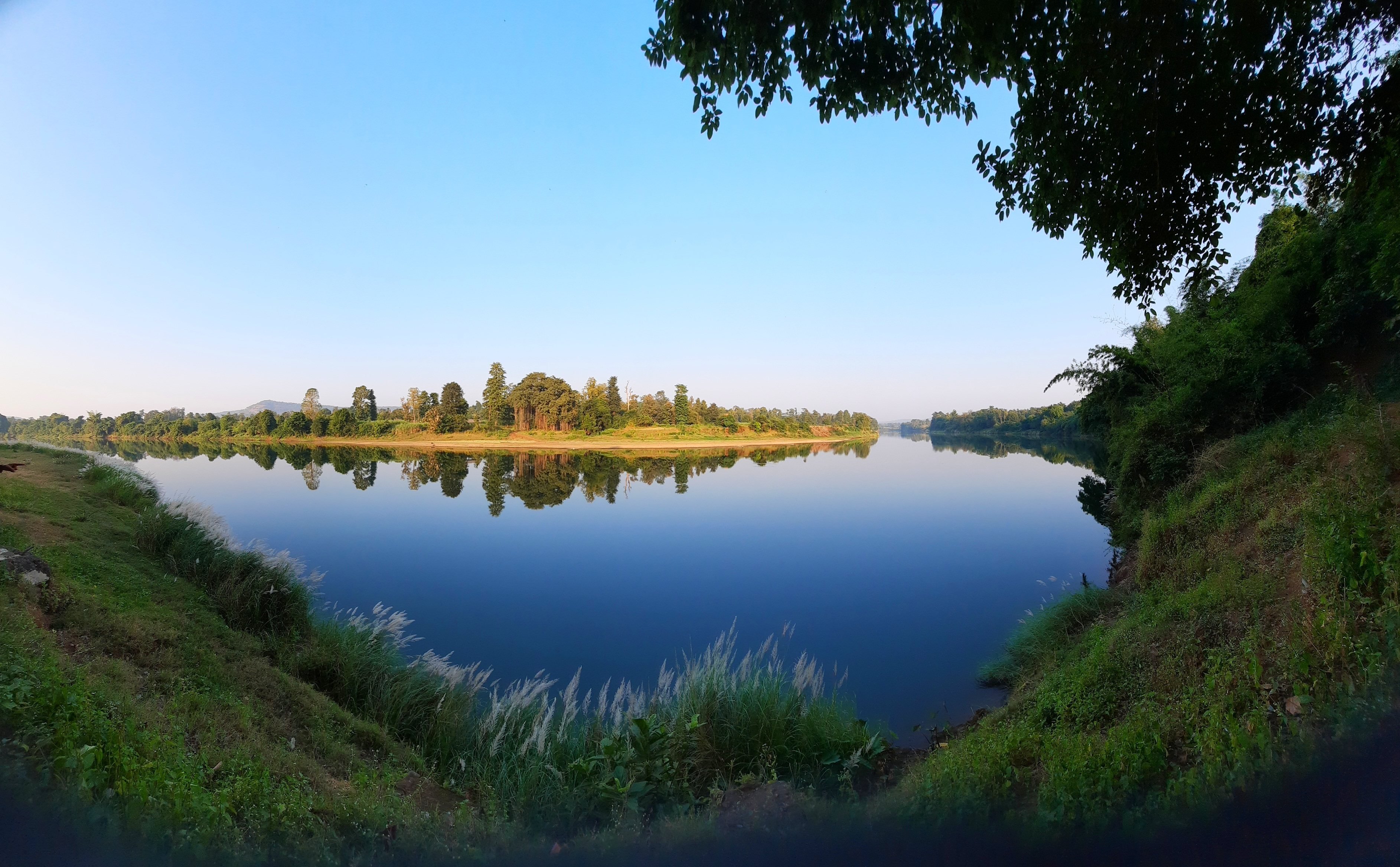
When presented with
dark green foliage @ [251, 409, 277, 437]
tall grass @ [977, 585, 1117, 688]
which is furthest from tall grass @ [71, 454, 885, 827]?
dark green foliage @ [251, 409, 277, 437]

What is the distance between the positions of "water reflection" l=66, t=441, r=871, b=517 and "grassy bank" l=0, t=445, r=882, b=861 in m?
11.1

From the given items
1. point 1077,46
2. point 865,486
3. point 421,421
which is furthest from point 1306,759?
point 421,421

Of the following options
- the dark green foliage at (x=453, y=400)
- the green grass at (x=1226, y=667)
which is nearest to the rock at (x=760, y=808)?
the green grass at (x=1226, y=667)

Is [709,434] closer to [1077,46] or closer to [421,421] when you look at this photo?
[421,421]

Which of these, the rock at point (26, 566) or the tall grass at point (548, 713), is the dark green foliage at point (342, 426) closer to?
the tall grass at point (548, 713)

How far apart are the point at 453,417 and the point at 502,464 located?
29.4m

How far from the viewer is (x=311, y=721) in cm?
386

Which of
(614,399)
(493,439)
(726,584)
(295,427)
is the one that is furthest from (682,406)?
(726,584)

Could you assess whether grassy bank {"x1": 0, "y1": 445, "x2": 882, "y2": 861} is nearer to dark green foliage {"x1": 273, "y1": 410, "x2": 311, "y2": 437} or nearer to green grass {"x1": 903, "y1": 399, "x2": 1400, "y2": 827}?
green grass {"x1": 903, "y1": 399, "x2": 1400, "y2": 827}

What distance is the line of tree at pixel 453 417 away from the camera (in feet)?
187

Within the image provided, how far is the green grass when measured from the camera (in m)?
2.12

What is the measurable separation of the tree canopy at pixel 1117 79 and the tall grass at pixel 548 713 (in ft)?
13.9

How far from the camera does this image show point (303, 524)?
49.6ft

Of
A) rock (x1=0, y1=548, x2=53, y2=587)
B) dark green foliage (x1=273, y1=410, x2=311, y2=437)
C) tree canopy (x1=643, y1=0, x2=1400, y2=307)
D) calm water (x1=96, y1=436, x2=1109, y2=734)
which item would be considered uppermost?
tree canopy (x1=643, y1=0, x2=1400, y2=307)
